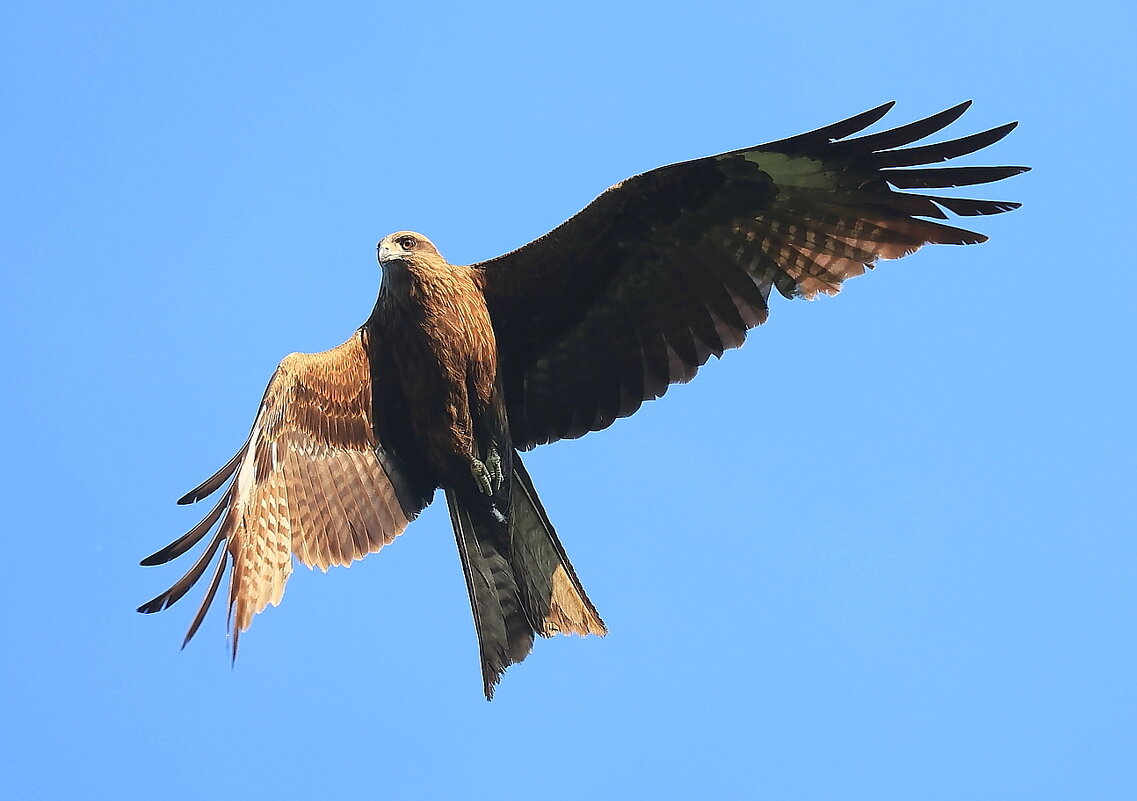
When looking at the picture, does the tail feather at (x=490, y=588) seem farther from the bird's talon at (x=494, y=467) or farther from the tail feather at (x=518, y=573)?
the bird's talon at (x=494, y=467)

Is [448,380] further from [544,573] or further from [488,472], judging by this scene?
[544,573]

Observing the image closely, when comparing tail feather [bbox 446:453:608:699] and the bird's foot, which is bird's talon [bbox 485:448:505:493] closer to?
the bird's foot

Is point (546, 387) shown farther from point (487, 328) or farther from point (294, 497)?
point (294, 497)

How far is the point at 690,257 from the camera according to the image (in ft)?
26.8

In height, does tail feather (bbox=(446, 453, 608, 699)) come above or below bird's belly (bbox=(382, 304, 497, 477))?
below

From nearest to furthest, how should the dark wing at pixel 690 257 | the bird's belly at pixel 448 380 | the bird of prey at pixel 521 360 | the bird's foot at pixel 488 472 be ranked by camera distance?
the dark wing at pixel 690 257, the bird of prey at pixel 521 360, the bird's belly at pixel 448 380, the bird's foot at pixel 488 472

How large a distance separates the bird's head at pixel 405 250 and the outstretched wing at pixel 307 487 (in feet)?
1.71

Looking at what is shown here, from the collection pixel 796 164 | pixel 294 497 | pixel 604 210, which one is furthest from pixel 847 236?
pixel 294 497

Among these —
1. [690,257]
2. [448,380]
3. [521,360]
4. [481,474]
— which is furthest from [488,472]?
[690,257]

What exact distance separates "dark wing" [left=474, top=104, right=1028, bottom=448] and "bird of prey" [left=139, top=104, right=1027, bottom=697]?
11 mm

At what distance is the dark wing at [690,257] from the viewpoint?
7633 millimetres

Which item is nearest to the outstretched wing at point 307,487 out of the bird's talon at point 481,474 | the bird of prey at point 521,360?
the bird of prey at point 521,360

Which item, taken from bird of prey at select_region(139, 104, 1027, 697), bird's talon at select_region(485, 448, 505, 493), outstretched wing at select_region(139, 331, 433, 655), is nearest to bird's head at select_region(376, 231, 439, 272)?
bird of prey at select_region(139, 104, 1027, 697)

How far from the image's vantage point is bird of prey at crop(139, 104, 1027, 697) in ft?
25.7
